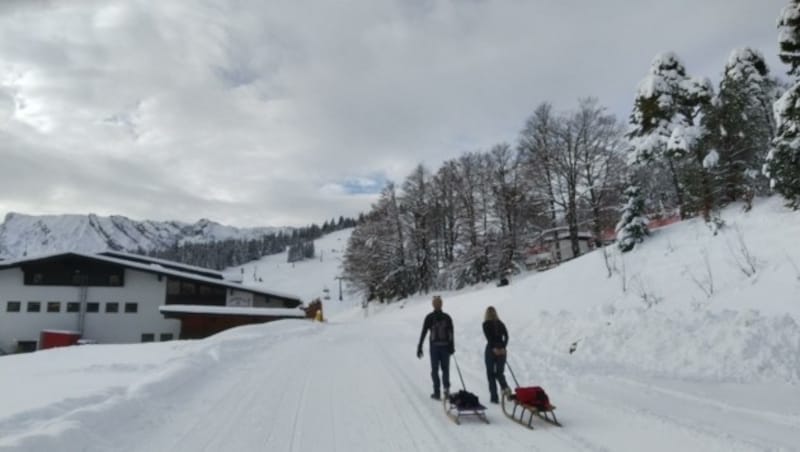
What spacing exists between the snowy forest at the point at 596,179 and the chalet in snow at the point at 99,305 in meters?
17.4

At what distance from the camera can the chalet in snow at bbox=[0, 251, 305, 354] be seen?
33688mm

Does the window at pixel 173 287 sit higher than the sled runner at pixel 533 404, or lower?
higher

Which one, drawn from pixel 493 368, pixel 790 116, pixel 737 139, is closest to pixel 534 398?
pixel 493 368

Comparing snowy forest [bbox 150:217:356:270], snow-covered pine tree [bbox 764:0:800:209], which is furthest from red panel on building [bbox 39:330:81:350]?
snowy forest [bbox 150:217:356:270]

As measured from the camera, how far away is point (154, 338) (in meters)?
35.5

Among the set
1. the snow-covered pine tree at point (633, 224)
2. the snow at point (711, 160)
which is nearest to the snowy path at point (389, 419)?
the snow-covered pine tree at point (633, 224)

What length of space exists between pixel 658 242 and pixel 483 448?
1954cm

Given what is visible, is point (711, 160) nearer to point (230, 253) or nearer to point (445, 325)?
point (445, 325)

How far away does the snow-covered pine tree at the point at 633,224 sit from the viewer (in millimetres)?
22688

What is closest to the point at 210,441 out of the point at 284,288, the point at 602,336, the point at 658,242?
the point at 602,336

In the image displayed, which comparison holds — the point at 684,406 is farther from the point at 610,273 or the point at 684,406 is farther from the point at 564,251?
the point at 564,251

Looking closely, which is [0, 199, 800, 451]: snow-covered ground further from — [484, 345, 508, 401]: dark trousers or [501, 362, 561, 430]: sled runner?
[484, 345, 508, 401]: dark trousers

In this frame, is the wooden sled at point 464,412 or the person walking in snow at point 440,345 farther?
the person walking in snow at point 440,345

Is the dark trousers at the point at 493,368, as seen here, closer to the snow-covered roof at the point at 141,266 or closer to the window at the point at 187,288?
the snow-covered roof at the point at 141,266
